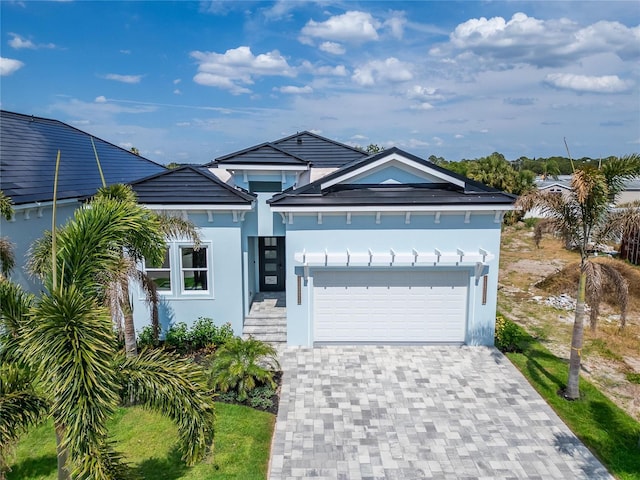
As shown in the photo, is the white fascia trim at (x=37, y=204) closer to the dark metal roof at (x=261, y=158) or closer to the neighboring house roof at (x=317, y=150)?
the dark metal roof at (x=261, y=158)

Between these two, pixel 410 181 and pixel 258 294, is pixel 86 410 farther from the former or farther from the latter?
pixel 258 294

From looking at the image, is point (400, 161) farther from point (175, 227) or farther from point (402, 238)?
point (175, 227)

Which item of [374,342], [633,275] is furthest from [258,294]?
[633,275]

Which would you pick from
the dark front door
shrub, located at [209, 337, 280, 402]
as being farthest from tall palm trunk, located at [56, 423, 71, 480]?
the dark front door

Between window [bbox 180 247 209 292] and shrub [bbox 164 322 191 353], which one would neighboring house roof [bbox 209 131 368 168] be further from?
shrub [bbox 164 322 191 353]

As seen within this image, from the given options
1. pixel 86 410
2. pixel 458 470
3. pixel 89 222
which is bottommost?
pixel 458 470

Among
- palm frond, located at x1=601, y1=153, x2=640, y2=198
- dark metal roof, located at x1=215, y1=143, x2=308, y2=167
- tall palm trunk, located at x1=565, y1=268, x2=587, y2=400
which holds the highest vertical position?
dark metal roof, located at x1=215, y1=143, x2=308, y2=167
